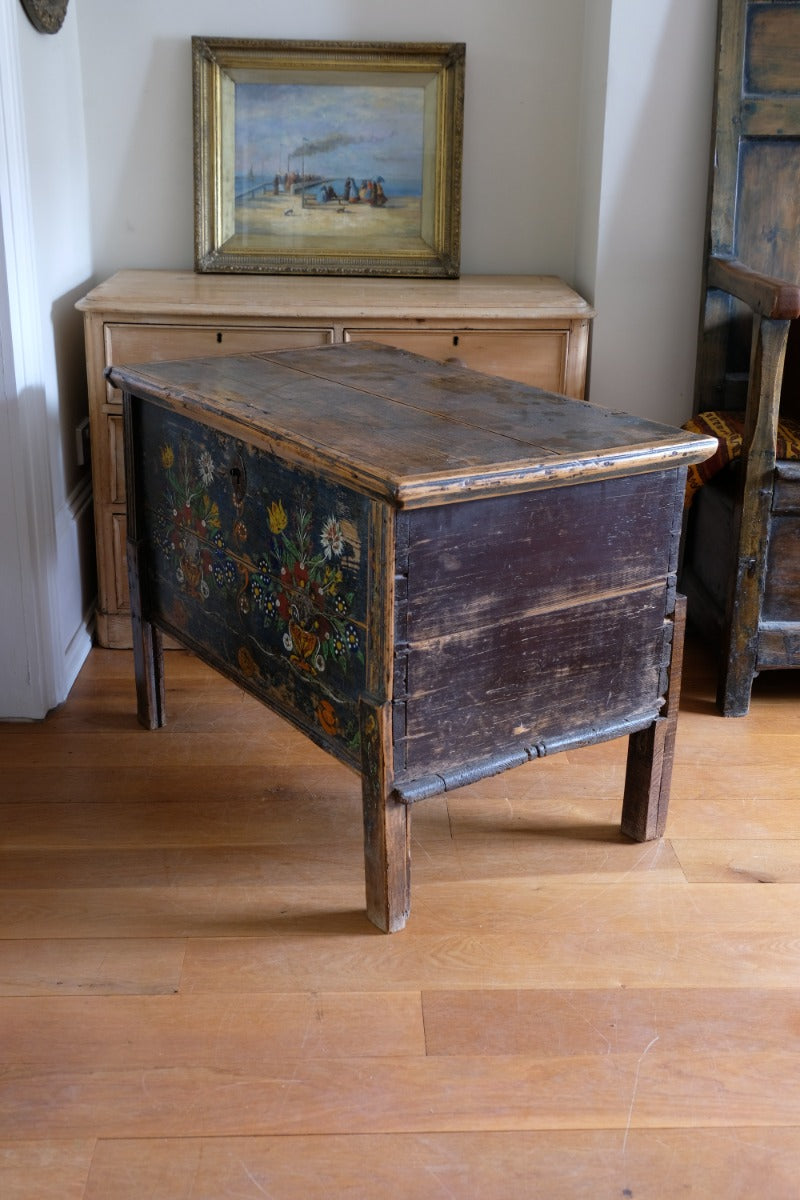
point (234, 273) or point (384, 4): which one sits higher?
point (384, 4)

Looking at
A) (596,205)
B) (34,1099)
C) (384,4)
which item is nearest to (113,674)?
(34,1099)

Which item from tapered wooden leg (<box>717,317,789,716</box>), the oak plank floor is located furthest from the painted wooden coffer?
tapered wooden leg (<box>717,317,789,716</box>)

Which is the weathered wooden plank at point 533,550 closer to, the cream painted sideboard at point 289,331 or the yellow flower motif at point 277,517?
the yellow flower motif at point 277,517

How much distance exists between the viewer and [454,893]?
1.93 meters

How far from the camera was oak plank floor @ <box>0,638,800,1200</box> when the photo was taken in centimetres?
142

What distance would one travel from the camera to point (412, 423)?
6.11 ft

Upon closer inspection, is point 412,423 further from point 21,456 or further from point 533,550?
point 21,456

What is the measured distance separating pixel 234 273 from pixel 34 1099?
2.06 meters

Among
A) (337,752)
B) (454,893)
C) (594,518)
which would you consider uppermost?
(594,518)

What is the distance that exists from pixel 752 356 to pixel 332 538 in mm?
1044

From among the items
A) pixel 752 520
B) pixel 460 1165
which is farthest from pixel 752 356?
pixel 460 1165

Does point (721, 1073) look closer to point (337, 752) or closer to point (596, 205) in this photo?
point (337, 752)

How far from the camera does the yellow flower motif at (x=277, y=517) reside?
6.11 ft

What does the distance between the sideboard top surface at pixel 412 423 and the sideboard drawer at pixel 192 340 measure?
0.34 meters
